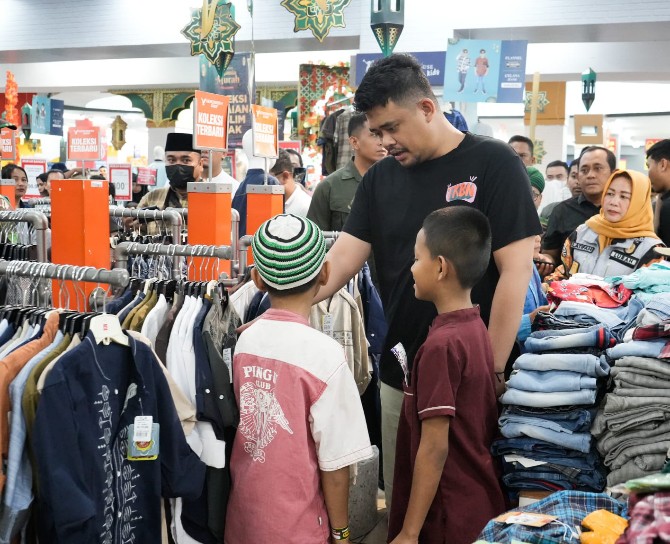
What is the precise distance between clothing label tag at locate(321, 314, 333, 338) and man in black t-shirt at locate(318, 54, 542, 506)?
3.16ft

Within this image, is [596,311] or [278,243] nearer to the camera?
[278,243]

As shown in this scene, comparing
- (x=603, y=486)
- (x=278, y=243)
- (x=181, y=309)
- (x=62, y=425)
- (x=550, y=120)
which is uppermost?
(x=550, y=120)

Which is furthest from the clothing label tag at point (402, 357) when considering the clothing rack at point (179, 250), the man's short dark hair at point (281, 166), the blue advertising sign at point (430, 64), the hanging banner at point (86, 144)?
the blue advertising sign at point (430, 64)

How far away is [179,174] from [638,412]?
3.70 metres

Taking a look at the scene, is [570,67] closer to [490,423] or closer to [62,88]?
[62,88]

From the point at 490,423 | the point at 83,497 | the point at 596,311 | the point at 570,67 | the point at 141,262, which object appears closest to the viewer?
the point at 83,497

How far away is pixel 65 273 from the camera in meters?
2.19

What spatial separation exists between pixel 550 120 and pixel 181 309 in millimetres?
14507

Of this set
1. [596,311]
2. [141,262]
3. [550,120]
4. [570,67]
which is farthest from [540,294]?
[550,120]

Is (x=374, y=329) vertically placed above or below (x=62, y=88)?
below

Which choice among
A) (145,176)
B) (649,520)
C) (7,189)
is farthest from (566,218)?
(145,176)

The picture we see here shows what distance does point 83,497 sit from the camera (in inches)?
69.1

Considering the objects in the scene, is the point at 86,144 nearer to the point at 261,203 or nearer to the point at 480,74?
the point at 480,74

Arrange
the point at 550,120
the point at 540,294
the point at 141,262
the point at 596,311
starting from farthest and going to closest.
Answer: the point at 550,120, the point at 141,262, the point at 540,294, the point at 596,311
